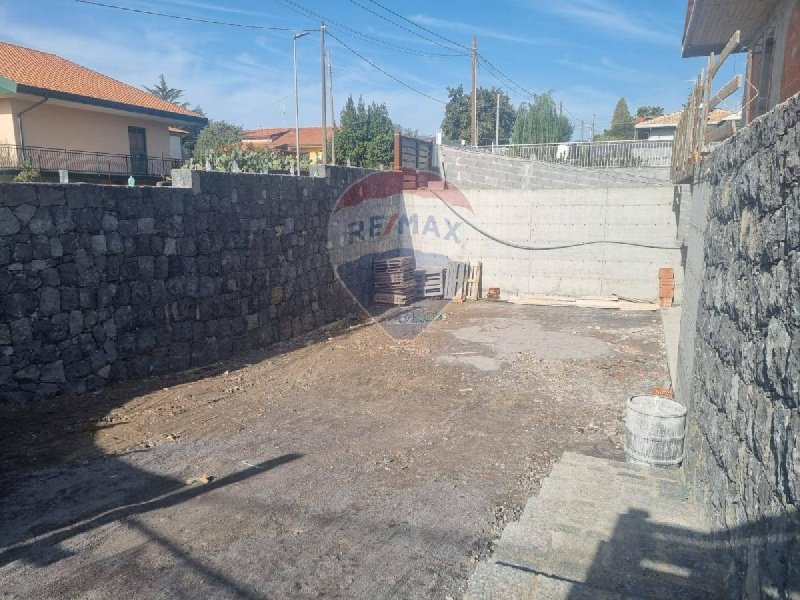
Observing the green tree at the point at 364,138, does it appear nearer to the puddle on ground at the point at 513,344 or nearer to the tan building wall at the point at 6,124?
the tan building wall at the point at 6,124

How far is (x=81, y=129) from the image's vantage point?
19656 mm

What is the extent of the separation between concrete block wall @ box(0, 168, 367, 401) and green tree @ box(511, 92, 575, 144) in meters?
26.3

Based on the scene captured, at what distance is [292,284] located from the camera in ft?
34.8

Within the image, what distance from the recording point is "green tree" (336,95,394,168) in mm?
25016

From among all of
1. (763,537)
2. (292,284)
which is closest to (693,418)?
(763,537)

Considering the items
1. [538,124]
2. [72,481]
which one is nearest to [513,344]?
[72,481]

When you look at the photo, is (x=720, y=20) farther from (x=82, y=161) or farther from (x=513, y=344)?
(x=82, y=161)

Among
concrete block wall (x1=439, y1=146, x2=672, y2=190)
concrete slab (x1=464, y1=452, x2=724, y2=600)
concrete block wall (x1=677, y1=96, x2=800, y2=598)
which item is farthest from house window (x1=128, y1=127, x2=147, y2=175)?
concrete block wall (x1=677, y1=96, x2=800, y2=598)

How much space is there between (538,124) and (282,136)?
27590 millimetres

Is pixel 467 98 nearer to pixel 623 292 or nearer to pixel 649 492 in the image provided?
pixel 623 292

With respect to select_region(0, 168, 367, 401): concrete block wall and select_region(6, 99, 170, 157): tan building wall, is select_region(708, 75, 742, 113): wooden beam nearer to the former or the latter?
select_region(0, 168, 367, 401): concrete block wall

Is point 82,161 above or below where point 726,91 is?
above

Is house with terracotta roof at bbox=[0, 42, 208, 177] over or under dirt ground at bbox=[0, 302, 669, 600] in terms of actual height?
over

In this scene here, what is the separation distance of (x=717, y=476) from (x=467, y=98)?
6182 cm
